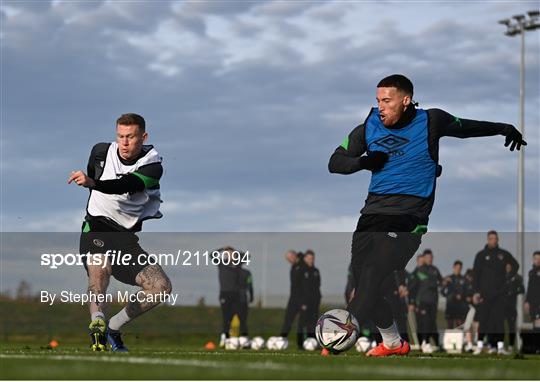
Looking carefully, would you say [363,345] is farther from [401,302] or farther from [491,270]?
[401,302]

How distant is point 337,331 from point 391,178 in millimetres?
Result: 1516

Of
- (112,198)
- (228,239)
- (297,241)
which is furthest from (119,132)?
(297,241)

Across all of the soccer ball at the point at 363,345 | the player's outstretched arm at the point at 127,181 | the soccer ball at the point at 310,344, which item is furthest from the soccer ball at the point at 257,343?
the player's outstretched arm at the point at 127,181

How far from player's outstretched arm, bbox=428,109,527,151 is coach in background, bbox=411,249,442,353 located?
1441 centimetres

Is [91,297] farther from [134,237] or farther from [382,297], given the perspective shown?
[382,297]

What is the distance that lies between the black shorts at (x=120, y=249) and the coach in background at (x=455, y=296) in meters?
15.7

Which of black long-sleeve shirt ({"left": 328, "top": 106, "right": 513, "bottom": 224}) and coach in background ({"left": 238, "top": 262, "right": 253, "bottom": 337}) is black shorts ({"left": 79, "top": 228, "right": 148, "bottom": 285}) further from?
coach in background ({"left": 238, "top": 262, "right": 253, "bottom": 337})

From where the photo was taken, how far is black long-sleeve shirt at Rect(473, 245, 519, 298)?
74.8 feet

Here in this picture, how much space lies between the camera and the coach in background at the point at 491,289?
22.8 m

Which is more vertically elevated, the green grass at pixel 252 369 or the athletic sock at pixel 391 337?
the athletic sock at pixel 391 337

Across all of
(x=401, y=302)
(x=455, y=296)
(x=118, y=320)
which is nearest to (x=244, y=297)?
(x=401, y=302)

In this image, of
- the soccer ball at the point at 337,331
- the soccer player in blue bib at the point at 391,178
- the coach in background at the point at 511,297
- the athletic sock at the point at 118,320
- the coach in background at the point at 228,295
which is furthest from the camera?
the coach in background at the point at 228,295

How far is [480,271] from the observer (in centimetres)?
2305

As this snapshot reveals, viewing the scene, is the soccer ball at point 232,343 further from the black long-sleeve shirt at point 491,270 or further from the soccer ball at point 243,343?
the black long-sleeve shirt at point 491,270
